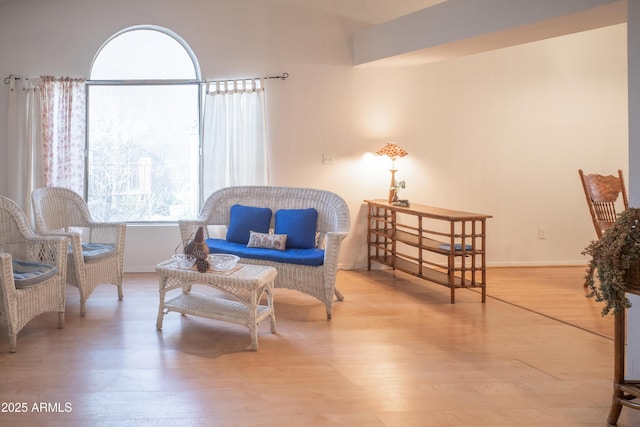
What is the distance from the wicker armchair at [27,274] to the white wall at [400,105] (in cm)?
185

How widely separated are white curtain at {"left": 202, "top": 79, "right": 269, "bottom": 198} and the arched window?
8.9 inches

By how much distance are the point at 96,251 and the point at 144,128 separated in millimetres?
1965

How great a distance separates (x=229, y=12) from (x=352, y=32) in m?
1.30

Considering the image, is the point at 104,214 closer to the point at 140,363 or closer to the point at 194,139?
the point at 194,139

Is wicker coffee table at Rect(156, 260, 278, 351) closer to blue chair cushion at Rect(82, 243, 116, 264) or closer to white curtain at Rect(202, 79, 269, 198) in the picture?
blue chair cushion at Rect(82, 243, 116, 264)

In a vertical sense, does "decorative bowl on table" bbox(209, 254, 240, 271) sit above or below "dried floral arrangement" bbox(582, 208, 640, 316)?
below

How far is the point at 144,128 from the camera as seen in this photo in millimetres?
6156

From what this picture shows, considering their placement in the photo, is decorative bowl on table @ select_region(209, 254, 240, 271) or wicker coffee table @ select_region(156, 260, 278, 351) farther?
decorative bowl on table @ select_region(209, 254, 240, 271)

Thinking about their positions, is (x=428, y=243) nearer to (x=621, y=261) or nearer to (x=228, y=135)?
(x=228, y=135)

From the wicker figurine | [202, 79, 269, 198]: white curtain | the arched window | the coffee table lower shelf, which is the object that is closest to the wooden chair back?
[202, 79, 269, 198]: white curtain

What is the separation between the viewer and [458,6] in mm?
4621

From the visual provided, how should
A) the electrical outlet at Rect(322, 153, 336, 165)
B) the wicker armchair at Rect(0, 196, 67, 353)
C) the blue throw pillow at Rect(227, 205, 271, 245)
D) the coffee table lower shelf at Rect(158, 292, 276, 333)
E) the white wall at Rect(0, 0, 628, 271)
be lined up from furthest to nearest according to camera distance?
the electrical outlet at Rect(322, 153, 336, 165) < the white wall at Rect(0, 0, 628, 271) < the blue throw pillow at Rect(227, 205, 271, 245) < the coffee table lower shelf at Rect(158, 292, 276, 333) < the wicker armchair at Rect(0, 196, 67, 353)

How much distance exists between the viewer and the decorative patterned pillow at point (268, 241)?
4.81 meters

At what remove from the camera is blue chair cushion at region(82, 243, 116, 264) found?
14.6 feet
